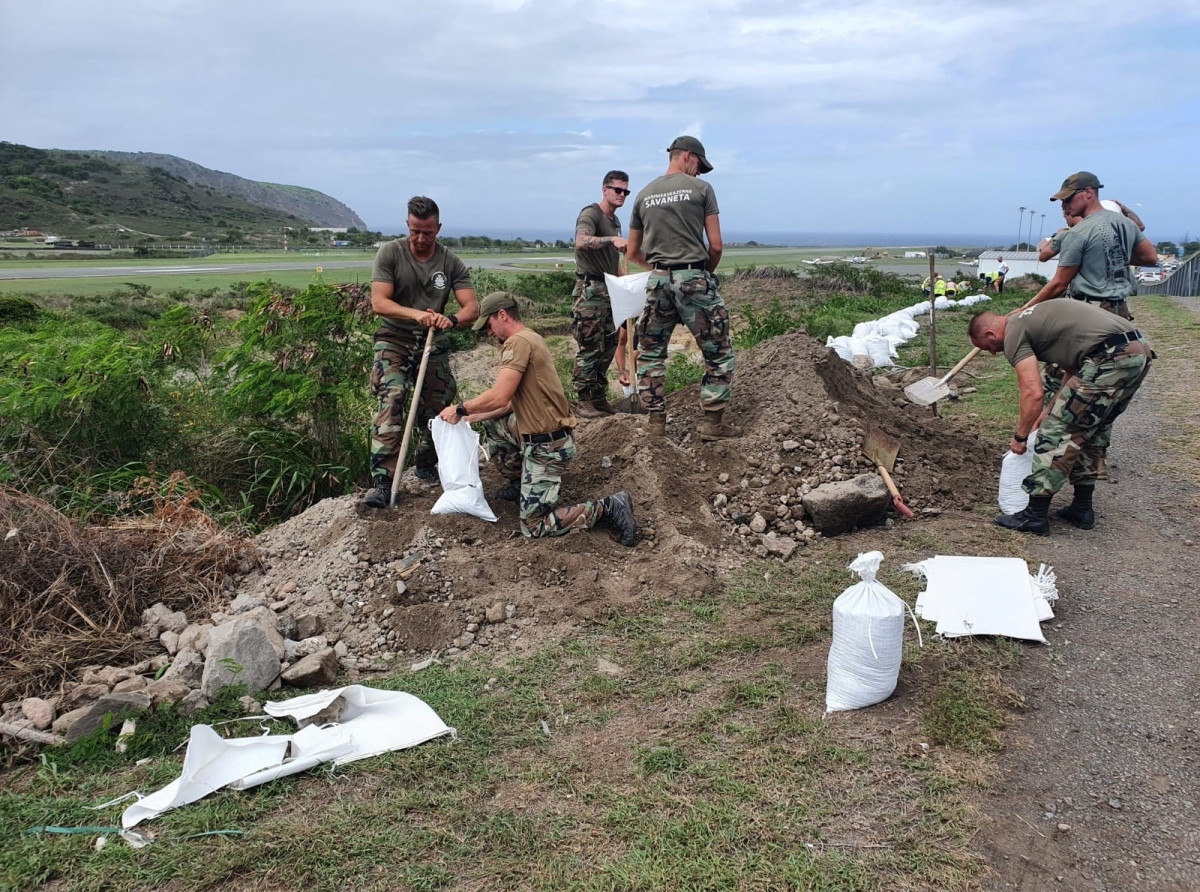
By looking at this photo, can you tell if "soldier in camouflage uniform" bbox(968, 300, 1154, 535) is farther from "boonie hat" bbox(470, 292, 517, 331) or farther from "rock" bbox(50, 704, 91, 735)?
"rock" bbox(50, 704, 91, 735)

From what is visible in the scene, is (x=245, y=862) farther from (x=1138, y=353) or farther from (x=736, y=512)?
(x=1138, y=353)

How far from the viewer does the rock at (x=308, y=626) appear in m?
3.99

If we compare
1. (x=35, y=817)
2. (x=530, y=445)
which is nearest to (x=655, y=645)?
Answer: (x=530, y=445)

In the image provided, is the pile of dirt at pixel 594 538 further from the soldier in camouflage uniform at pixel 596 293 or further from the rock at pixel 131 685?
the soldier in camouflage uniform at pixel 596 293

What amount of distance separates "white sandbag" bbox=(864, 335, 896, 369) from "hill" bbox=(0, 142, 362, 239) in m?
39.0

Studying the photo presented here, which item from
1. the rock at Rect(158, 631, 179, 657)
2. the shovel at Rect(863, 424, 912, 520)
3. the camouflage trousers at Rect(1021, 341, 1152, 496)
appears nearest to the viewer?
the rock at Rect(158, 631, 179, 657)

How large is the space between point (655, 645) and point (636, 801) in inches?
45.2

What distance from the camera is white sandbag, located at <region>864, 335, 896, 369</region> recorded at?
32.7 feet

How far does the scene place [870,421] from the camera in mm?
6082

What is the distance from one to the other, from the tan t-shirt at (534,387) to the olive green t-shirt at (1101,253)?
342 centimetres

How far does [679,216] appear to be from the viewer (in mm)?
5719

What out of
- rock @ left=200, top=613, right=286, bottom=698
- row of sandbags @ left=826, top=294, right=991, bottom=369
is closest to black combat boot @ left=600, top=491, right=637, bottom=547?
rock @ left=200, top=613, right=286, bottom=698

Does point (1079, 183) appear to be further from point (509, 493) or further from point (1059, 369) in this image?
point (509, 493)

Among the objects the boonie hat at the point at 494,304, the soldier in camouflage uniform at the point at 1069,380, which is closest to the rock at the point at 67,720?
the boonie hat at the point at 494,304
